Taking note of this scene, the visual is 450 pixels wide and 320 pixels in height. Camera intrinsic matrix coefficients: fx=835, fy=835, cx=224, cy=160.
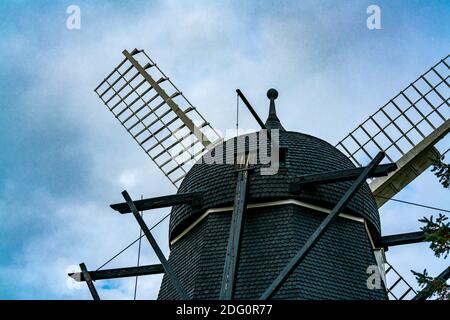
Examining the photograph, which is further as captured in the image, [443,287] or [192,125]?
[192,125]

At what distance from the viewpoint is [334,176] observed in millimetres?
12414

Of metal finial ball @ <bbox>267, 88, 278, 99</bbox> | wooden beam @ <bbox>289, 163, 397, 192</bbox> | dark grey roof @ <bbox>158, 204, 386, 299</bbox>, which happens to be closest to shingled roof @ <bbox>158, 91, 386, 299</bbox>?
dark grey roof @ <bbox>158, 204, 386, 299</bbox>

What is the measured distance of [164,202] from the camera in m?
13.3

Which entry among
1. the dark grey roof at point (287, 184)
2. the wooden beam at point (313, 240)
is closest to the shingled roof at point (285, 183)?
the dark grey roof at point (287, 184)

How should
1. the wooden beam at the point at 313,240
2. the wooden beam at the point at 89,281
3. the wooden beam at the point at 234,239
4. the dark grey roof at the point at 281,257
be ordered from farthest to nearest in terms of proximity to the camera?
the wooden beam at the point at 89,281 → the dark grey roof at the point at 281,257 → the wooden beam at the point at 234,239 → the wooden beam at the point at 313,240

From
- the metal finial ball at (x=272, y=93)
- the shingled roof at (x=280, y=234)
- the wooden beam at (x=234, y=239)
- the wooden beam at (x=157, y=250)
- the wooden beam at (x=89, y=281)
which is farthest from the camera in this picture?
the metal finial ball at (x=272, y=93)

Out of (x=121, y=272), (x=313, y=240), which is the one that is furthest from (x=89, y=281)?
(x=313, y=240)

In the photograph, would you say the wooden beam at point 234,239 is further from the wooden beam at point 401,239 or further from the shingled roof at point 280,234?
the wooden beam at point 401,239

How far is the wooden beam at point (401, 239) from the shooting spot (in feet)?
43.3

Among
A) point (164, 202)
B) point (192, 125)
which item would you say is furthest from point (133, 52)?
point (164, 202)

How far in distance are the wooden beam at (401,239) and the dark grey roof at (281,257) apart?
553mm

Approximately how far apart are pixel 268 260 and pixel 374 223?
245cm
